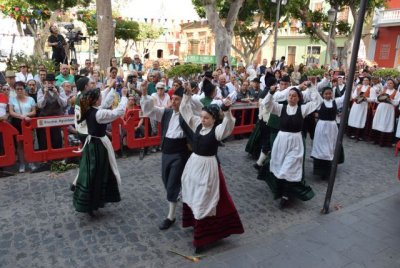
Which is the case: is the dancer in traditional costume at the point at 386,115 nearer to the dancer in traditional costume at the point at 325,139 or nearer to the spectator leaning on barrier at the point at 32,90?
the dancer in traditional costume at the point at 325,139

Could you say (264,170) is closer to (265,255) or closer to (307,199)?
(307,199)

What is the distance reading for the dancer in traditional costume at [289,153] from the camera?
500 centimetres

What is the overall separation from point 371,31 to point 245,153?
24.4 m

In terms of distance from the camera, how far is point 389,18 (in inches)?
984

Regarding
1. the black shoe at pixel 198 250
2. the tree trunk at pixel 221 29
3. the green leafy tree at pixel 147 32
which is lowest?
the black shoe at pixel 198 250

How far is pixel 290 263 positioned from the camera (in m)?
3.64

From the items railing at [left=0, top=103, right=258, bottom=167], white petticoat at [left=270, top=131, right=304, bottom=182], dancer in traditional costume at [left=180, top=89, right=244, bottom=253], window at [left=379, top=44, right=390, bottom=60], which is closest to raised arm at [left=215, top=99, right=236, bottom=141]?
dancer in traditional costume at [left=180, top=89, right=244, bottom=253]

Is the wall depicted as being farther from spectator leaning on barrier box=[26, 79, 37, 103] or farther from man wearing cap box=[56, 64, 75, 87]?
spectator leaning on barrier box=[26, 79, 37, 103]

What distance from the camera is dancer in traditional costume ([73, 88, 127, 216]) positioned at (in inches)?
164

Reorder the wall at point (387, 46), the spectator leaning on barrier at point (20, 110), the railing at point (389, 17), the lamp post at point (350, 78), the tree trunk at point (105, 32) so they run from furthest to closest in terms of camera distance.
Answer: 1. the wall at point (387, 46)
2. the railing at point (389, 17)
3. the tree trunk at point (105, 32)
4. the spectator leaning on barrier at point (20, 110)
5. the lamp post at point (350, 78)

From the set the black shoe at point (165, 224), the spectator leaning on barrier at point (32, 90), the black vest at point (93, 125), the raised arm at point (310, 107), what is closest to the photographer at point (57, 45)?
the spectator leaning on barrier at point (32, 90)

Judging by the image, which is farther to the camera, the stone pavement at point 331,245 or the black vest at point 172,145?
the black vest at point 172,145

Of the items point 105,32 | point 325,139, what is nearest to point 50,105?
point 105,32

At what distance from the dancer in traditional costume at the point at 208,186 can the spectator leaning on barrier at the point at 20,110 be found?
380 cm
